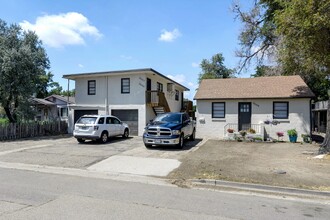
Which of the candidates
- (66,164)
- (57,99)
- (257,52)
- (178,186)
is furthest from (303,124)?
(57,99)

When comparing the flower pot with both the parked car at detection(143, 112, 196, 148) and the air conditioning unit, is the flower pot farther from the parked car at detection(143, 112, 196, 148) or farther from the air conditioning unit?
the air conditioning unit

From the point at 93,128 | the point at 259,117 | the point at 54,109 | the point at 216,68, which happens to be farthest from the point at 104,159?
the point at 216,68

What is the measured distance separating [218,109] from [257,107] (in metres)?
2.77

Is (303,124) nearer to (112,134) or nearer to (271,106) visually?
(271,106)

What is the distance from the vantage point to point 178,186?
769cm

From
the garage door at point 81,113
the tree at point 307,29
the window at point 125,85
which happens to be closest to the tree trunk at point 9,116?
the garage door at point 81,113

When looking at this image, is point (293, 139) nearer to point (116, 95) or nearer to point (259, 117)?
point (259, 117)

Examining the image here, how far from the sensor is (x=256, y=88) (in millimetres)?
20203

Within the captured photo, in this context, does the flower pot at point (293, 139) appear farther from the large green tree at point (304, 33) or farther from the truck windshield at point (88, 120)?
the truck windshield at point (88, 120)

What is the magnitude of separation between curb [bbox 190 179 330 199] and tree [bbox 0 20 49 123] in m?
16.9

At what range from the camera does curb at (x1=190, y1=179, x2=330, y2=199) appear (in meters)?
6.92

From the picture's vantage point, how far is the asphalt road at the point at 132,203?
5.13 m

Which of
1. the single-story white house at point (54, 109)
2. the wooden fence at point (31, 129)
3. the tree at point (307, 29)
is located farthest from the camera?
the single-story white house at point (54, 109)

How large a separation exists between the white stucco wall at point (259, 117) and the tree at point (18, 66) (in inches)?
508
